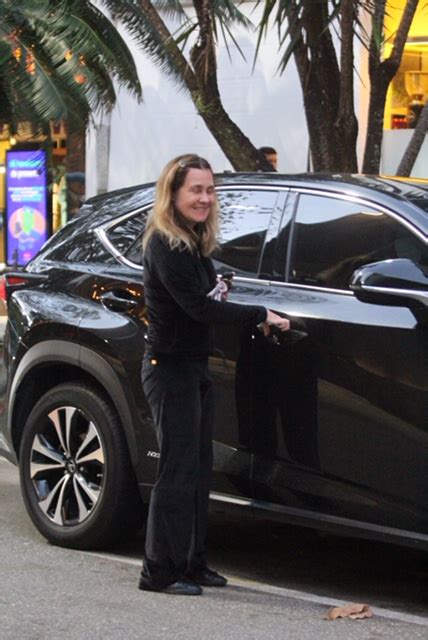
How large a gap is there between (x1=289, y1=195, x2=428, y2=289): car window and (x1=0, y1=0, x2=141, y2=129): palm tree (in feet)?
29.3

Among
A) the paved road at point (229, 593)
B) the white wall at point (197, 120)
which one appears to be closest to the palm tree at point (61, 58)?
the white wall at point (197, 120)

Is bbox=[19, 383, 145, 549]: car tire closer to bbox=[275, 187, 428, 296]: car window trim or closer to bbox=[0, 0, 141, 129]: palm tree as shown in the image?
bbox=[275, 187, 428, 296]: car window trim

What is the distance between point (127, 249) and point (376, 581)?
73.9 inches

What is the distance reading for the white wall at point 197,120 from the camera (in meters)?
15.6

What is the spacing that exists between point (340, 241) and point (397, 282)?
17.6 inches

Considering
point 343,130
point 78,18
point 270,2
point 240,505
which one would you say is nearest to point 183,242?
point 240,505

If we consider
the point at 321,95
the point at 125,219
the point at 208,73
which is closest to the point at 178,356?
the point at 125,219

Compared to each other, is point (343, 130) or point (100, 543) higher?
point (343, 130)

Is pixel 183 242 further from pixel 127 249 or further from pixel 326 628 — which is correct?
pixel 326 628

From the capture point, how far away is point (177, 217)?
549 centimetres

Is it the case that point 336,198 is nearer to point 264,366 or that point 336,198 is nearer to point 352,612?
point 264,366

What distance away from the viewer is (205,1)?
10.7 meters

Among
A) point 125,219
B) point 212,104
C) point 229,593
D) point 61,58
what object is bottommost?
point 229,593

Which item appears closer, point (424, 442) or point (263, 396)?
point (424, 442)
